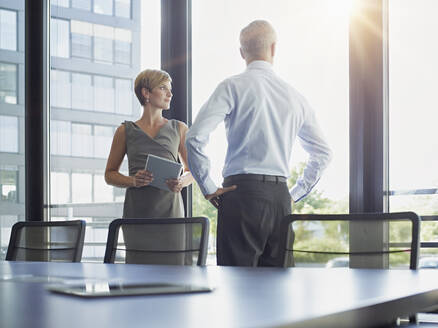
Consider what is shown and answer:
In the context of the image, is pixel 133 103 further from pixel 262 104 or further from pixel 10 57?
pixel 262 104

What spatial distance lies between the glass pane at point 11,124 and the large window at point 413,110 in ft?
11.8

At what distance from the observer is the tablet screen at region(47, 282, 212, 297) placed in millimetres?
1040

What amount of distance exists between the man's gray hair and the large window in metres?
0.73

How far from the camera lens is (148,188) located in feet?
11.4

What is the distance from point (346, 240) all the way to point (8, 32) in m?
4.61

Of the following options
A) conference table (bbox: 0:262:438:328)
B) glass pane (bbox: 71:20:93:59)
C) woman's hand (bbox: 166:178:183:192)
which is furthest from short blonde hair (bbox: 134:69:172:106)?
conference table (bbox: 0:262:438:328)

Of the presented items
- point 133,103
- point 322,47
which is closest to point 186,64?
point 133,103

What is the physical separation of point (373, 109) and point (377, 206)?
0.49 metres

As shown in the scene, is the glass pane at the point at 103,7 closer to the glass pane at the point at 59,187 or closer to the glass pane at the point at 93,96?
the glass pane at the point at 93,96

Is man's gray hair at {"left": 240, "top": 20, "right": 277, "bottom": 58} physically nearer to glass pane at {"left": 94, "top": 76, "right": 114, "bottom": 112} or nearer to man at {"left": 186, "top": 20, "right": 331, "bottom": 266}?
man at {"left": 186, "top": 20, "right": 331, "bottom": 266}

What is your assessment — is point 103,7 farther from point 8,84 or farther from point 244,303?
point 244,303

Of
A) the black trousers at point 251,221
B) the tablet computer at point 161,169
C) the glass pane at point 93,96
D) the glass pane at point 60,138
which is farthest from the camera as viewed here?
the glass pane at point 60,138

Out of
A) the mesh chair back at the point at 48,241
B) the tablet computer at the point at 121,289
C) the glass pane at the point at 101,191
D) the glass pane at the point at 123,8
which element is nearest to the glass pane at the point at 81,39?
the glass pane at the point at 123,8

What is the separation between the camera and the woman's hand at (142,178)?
11.0 ft
